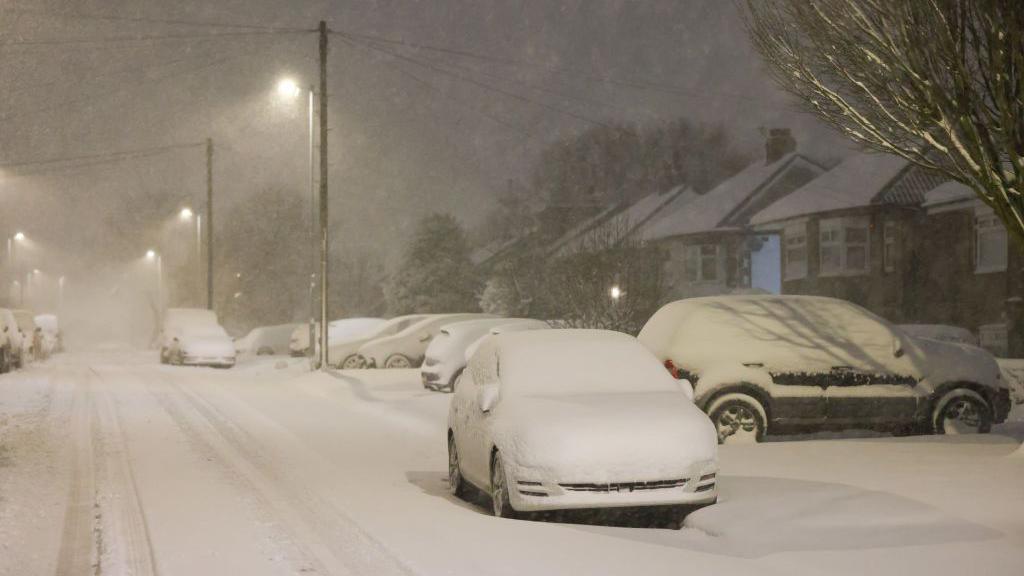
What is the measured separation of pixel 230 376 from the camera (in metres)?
31.9

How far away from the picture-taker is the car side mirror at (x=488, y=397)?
9.82 metres

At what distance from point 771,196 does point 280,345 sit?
77.1 ft

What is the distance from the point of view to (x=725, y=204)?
51.7 m

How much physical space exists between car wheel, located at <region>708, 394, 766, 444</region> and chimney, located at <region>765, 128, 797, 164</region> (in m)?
40.4

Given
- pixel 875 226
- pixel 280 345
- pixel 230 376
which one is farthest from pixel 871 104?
pixel 280 345

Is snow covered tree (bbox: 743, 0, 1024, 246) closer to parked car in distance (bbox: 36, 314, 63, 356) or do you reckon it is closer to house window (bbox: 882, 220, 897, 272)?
house window (bbox: 882, 220, 897, 272)

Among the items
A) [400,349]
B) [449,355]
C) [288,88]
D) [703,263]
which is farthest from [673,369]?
[703,263]

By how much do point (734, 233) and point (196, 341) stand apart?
2509cm

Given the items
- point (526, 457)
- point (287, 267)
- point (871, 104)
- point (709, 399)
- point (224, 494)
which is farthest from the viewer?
point (287, 267)

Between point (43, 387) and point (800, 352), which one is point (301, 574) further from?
point (43, 387)

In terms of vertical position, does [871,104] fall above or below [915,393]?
above

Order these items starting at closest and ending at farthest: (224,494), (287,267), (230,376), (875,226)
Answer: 1. (224,494)
2. (230,376)
3. (875,226)
4. (287,267)

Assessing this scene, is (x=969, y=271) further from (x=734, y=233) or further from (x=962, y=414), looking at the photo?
(x=962, y=414)

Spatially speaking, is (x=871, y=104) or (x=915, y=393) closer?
(x=871, y=104)
